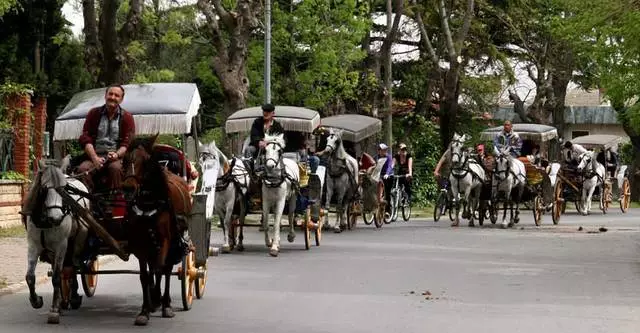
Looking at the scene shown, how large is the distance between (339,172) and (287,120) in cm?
327

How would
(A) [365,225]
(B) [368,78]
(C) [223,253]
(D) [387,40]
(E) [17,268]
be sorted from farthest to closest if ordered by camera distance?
1. (B) [368,78]
2. (D) [387,40]
3. (A) [365,225]
4. (C) [223,253]
5. (E) [17,268]

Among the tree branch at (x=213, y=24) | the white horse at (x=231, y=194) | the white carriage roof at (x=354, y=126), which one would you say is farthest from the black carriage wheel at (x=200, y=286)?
the tree branch at (x=213, y=24)

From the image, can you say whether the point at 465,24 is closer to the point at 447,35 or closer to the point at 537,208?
the point at 447,35

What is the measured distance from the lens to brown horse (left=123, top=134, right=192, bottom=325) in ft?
40.8

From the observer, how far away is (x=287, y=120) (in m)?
24.9

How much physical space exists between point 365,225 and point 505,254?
394 inches

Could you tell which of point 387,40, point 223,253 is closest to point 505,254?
point 223,253

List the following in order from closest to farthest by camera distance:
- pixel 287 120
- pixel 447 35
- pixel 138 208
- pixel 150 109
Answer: pixel 138 208
pixel 150 109
pixel 287 120
pixel 447 35

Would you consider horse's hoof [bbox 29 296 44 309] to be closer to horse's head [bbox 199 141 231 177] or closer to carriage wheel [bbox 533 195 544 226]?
horse's head [bbox 199 141 231 177]

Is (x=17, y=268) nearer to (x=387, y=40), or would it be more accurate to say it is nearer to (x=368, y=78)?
(x=387, y=40)

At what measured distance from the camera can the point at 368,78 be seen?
4775 centimetres

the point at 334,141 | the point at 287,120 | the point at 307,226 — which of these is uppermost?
the point at 287,120

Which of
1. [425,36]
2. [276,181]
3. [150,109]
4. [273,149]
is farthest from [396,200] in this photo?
[150,109]

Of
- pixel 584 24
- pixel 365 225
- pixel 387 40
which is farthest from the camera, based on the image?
pixel 387 40
